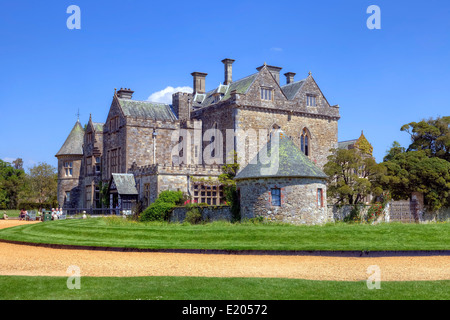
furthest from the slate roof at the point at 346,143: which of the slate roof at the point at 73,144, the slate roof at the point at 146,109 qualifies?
the slate roof at the point at 73,144

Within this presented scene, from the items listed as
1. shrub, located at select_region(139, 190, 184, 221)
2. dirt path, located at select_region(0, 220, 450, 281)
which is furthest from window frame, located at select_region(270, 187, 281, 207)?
shrub, located at select_region(139, 190, 184, 221)

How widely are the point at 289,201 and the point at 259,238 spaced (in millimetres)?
5885

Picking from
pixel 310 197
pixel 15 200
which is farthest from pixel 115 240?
pixel 15 200

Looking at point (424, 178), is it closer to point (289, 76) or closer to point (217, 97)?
point (217, 97)

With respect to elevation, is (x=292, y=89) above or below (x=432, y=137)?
above

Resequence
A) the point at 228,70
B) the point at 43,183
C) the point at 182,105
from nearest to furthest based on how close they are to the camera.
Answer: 1. the point at 182,105
2. the point at 228,70
3. the point at 43,183

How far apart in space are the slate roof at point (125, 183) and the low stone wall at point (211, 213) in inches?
312

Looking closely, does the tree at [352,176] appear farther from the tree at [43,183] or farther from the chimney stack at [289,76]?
the tree at [43,183]

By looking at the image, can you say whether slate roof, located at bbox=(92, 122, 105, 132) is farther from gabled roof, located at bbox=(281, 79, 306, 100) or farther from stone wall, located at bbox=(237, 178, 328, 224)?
stone wall, located at bbox=(237, 178, 328, 224)

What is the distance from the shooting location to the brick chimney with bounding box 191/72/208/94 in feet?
178

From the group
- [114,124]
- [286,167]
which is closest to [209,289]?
[286,167]

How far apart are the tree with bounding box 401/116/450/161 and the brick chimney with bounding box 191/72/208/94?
Answer: 68.5ft

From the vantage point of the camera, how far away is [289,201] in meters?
27.8

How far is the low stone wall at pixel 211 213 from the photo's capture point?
30.9m
